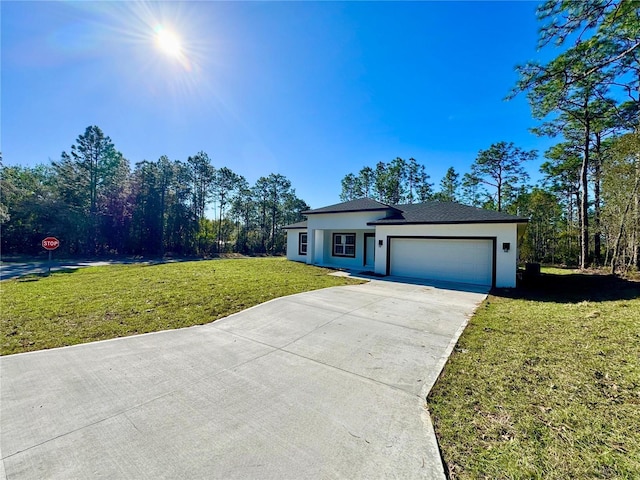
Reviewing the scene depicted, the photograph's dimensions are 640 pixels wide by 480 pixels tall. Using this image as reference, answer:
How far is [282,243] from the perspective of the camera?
116 feet

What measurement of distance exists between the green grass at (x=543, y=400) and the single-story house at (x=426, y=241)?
16.4 feet

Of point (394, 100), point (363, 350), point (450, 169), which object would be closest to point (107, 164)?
point (394, 100)

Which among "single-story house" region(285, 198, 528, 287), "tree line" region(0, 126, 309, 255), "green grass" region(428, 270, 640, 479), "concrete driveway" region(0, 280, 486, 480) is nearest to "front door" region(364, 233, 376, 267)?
"single-story house" region(285, 198, 528, 287)

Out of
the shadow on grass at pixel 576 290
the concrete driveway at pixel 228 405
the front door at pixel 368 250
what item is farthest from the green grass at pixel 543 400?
the front door at pixel 368 250

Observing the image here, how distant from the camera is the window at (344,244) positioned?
16.4 metres

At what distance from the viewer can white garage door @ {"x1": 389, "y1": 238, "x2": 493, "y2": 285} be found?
1067cm

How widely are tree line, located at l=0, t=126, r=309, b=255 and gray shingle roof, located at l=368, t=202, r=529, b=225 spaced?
15306 mm

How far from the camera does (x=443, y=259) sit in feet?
37.6

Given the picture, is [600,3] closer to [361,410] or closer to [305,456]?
[361,410]

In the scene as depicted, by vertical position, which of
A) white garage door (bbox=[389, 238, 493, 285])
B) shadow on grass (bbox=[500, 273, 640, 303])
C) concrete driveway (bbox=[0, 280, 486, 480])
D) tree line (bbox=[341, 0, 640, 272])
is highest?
tree line (bbox=[341, 0, 640, 272])

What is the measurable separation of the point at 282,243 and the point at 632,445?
1351 inches

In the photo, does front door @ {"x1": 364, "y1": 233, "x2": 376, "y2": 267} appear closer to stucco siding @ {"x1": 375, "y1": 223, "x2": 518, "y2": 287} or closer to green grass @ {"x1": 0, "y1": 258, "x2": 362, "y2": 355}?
stucco siding @ {"x1": 375, "y1": 223, "x2": 518, "y2": 287}

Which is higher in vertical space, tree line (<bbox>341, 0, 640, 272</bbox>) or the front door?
tree line (<bbox>341, 0, 640, 272</bbox>)

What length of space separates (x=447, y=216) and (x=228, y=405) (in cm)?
1145
